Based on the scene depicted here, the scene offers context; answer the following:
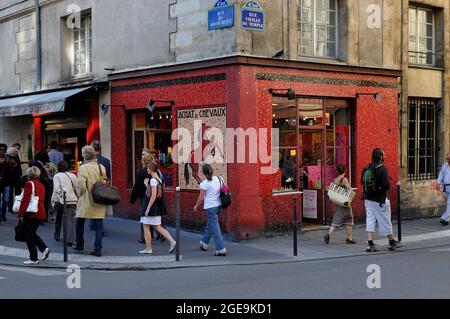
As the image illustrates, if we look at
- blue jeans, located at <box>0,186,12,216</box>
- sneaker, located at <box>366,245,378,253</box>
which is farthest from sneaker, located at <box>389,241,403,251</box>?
blue jeans, located at <box>0,186,12,216</box>

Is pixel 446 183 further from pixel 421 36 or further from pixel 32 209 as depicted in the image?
pixel 32 209

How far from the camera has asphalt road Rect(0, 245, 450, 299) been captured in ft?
27.1

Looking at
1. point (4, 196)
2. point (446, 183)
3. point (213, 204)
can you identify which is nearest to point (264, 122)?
point (213, 204)

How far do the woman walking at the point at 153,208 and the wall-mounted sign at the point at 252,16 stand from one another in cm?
361

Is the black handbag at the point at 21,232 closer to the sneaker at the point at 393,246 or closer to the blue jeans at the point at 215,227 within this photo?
the blue jeans at the point at 215,227

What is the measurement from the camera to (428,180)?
18.1 metres

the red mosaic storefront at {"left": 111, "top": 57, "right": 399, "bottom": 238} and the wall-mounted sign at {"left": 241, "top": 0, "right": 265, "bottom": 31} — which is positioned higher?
the wall-mounted sign at {"left": 241, "top": 0, "right": 265, "bottom": 31}

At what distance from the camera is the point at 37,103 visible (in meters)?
17.2

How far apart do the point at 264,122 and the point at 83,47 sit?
701 centimetres

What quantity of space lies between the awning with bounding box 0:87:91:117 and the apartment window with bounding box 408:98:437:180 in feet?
28.9

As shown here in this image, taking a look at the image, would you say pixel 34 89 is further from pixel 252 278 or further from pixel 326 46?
pixel 252 278

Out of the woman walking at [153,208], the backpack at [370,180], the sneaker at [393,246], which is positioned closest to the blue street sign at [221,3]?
the woman walking at [153,208]

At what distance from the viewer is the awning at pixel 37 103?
16.5m

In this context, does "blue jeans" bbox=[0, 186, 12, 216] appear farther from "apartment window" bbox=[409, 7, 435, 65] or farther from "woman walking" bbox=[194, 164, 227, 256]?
"apartment window" bbox=[409, 7, 435, 65]
